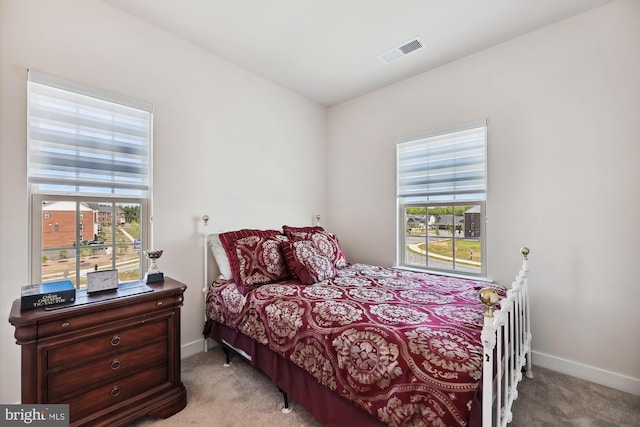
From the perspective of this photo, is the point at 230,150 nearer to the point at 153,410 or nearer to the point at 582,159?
the point at 153,410

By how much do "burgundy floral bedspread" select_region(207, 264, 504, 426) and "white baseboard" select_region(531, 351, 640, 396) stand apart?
0.82 metres

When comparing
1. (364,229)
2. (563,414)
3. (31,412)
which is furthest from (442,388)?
(364,229)

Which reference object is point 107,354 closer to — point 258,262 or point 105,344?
point 105,344

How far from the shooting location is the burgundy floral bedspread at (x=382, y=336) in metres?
1.11

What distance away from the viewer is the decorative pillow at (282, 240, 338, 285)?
2279 mm

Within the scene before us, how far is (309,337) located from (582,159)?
96.2 inches

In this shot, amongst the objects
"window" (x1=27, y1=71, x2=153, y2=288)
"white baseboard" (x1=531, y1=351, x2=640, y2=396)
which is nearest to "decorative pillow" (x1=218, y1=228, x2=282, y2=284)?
"window" (x1=27, y1=71, x2=153, y2=288)

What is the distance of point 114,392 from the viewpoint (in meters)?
1.52

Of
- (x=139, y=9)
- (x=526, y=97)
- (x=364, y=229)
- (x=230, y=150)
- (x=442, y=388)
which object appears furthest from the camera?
(x=364, y=229)

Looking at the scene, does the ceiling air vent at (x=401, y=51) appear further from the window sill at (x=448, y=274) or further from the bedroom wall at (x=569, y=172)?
the window sill at (x=448, y=274)

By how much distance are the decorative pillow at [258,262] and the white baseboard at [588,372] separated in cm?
223

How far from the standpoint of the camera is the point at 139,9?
2.08m

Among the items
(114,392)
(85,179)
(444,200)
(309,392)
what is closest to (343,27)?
(444,200)
